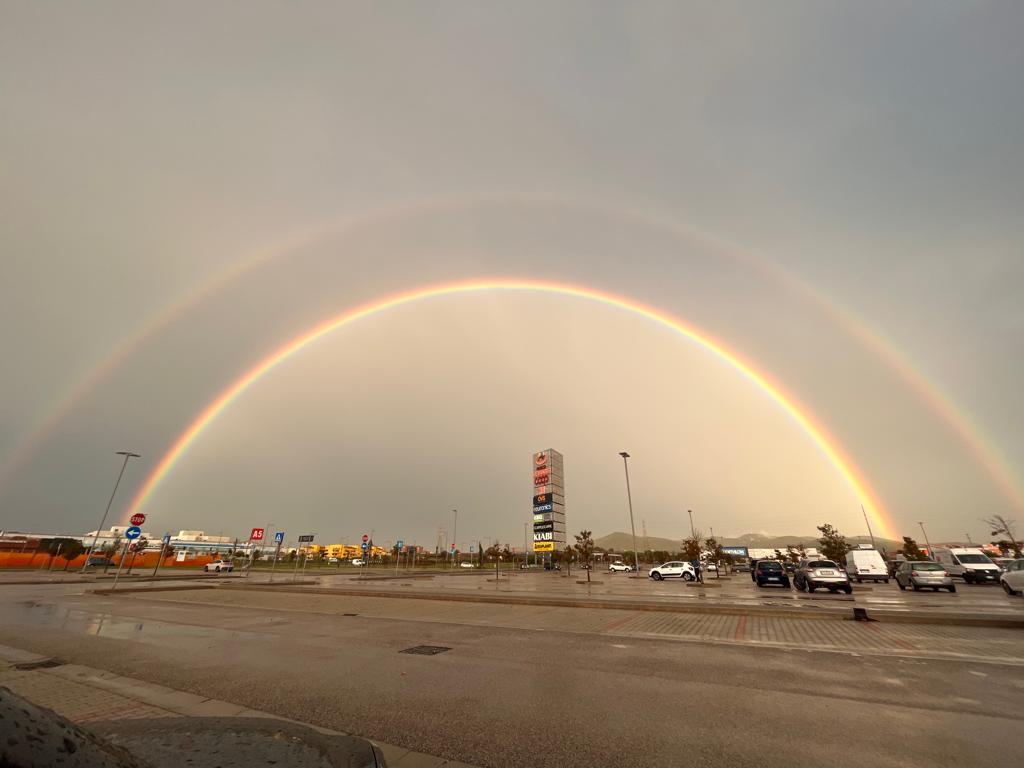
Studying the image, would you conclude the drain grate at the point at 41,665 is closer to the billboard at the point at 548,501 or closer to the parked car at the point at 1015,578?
the parked car at the point at 1015,578

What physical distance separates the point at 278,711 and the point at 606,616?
1180 centimetres

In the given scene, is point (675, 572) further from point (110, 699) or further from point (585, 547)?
point (110, 699)

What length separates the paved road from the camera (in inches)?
205

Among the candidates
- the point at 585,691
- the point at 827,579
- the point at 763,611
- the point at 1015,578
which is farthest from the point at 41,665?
the point at 1015,578

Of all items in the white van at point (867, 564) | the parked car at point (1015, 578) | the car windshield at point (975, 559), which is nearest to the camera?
the parked car at point (1015, 578)

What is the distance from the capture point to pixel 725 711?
624 centimetres

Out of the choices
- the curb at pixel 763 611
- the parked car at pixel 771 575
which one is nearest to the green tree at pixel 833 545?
the parked car at pixel 771 575

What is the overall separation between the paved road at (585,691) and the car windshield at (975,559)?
28392 mm

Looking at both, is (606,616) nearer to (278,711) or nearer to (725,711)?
(725,711)

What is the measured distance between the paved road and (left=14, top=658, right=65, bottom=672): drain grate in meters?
0.33

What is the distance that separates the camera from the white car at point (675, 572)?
3856 centimetres

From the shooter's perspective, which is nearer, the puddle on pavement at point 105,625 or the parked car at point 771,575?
the puddle on pavement at point 105,625

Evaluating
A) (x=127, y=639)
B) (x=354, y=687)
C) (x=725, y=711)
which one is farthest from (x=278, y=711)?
(x=127, y=639)

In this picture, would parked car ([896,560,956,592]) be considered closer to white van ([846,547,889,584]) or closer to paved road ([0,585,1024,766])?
white van ([846,547,889,584])
